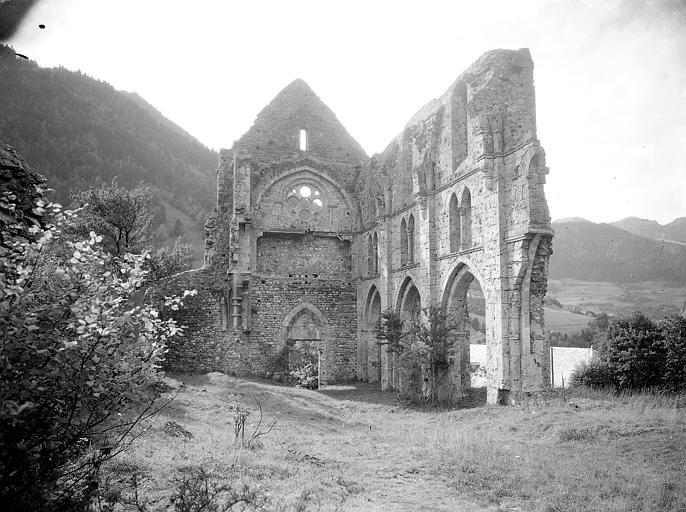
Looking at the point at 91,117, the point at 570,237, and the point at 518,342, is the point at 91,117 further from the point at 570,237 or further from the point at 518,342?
the point at 518,342

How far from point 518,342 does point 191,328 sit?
502 inches

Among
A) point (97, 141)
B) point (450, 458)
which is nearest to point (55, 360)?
point (450, 458)

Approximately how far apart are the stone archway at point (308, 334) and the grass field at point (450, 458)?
864 centimetres

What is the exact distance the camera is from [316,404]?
15523mm

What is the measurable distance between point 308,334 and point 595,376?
10945 mm

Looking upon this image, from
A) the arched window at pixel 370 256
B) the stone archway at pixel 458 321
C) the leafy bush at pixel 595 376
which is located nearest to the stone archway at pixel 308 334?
the arched window at pixel 370 256

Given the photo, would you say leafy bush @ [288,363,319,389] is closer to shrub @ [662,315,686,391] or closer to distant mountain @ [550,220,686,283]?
shrub @ [662,315,686,391]

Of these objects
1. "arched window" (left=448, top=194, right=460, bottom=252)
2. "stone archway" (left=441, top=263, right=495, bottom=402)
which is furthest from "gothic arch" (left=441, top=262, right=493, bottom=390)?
"arched window" (left=448, top=194, right=460, bottom=252)

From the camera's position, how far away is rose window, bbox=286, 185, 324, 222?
22781 mm

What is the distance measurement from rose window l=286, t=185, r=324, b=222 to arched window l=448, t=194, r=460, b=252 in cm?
769

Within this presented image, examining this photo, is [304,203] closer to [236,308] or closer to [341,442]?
[236,308]

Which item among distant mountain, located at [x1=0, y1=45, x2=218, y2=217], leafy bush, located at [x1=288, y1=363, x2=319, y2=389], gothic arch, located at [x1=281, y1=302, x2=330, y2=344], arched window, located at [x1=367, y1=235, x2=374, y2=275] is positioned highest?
distant mountain, located at [x1=0, y1=45, x2=218, y2=217]

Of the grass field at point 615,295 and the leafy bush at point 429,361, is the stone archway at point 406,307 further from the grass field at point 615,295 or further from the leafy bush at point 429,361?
the grass field at point 615,295

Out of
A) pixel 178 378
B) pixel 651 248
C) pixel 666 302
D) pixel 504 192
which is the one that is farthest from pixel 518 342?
pixel 651 248
